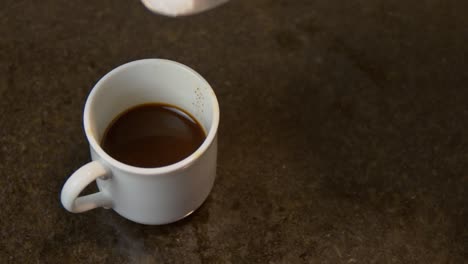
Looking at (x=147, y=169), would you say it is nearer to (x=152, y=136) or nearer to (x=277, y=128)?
(x=152, y=136)

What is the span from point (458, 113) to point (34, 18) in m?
0.47

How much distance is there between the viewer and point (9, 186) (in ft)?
1.67

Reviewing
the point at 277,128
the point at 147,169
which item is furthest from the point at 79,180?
the point at 277,128

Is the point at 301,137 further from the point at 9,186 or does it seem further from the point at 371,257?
the point at 9,186

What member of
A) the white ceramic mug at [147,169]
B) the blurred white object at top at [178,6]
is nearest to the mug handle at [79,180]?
the white ceramic mug at [147,169]

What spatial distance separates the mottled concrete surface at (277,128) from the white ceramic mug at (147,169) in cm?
5

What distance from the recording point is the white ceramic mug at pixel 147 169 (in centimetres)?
41

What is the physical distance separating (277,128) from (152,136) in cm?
14

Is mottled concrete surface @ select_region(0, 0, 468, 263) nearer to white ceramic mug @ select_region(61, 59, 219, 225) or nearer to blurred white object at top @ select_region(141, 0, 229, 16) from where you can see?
white ceramic mug @ select_region(61, 59, 219, 225)

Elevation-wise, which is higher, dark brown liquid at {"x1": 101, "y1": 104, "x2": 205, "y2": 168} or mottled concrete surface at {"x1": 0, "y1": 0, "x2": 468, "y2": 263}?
dark brown liquid at {"x1": 101, "y1": 104, "x2": 205, "y2": 168}

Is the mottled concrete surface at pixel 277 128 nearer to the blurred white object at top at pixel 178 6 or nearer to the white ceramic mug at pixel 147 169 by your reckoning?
the white ceramic mug at pixel 147 169

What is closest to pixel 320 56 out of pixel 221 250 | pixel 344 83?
pixel 344 83

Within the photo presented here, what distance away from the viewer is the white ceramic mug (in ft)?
1.36

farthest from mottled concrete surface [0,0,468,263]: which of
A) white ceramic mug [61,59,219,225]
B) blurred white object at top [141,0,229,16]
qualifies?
blurred white object at top [141,0,229,16]
